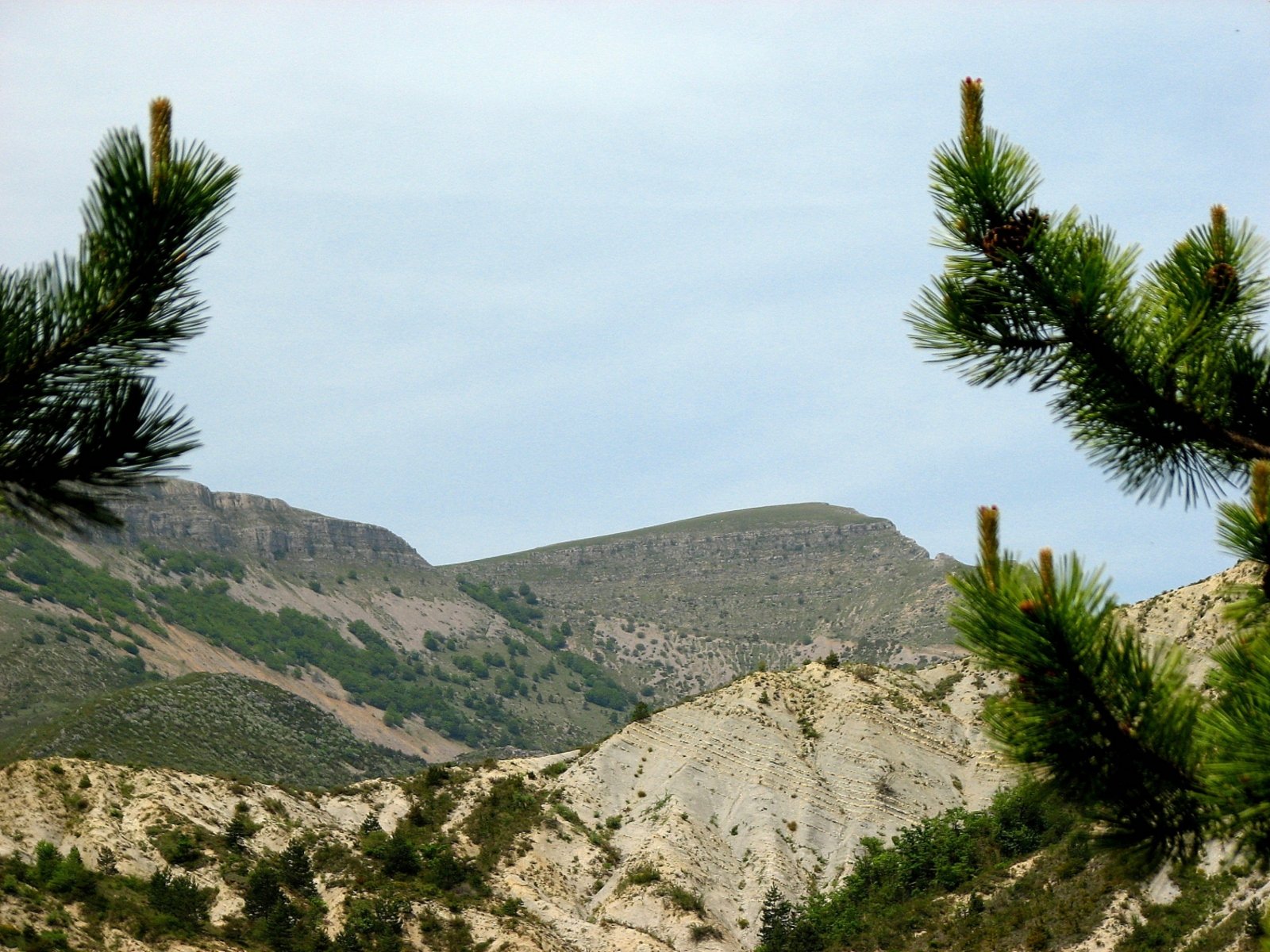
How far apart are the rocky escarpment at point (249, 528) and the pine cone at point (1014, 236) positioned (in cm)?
17261

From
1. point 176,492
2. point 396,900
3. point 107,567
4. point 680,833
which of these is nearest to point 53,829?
point 396,900

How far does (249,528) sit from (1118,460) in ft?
624

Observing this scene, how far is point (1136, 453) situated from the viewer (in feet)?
26.9

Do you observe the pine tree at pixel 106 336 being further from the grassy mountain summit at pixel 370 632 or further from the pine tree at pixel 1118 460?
the grassy mountain summit at pixel 370 632

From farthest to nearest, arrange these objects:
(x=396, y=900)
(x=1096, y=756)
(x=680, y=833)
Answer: (x=680, y=833)
(x=396, y=900)
(x=1096, y=756)

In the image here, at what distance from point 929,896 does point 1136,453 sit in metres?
51.7

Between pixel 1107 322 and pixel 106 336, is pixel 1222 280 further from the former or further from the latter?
pixel 106 336

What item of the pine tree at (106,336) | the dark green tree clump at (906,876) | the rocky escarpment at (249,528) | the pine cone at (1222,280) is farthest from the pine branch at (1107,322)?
the rocky escarpment at (249,528)

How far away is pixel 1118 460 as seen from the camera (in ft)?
27.2

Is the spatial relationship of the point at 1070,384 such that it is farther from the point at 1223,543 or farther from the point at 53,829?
the point at 53,829

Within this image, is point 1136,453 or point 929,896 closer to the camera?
point 1136,453

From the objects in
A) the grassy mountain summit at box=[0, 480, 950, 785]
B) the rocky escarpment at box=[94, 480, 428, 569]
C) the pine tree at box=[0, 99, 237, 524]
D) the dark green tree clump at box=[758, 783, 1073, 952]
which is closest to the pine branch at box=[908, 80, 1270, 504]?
the pine tree at box=[0, 99, 237, 524]

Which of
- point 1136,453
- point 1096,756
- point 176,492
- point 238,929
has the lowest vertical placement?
point 238,929

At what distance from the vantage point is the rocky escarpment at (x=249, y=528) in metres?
179
